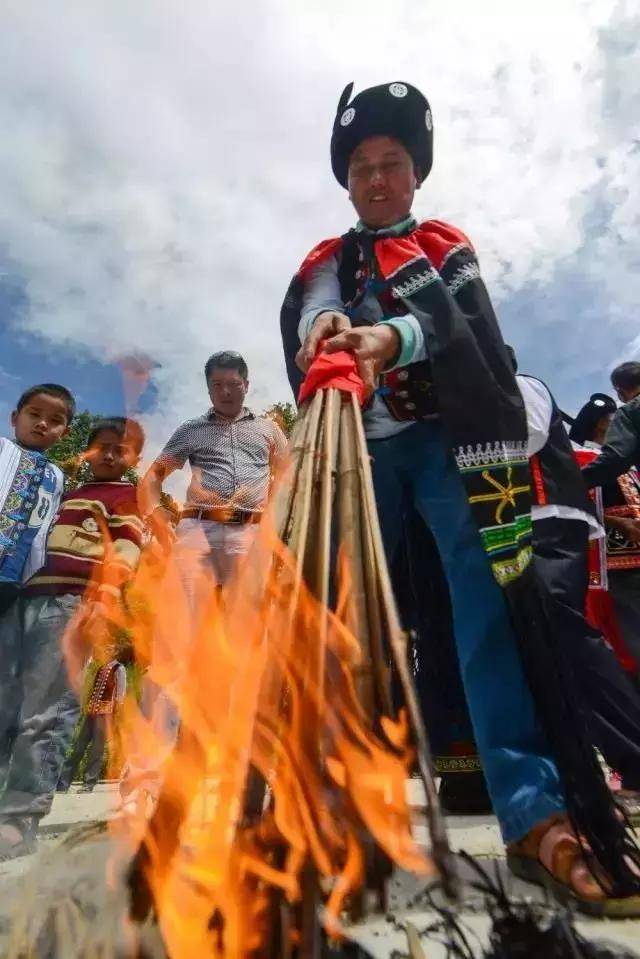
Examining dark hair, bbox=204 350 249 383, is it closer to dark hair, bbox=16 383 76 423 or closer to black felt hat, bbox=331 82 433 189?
dark hair, bbox=16 383 76 423

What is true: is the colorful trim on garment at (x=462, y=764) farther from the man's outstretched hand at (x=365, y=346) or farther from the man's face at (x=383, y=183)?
the man's face at (x=383, y=183)

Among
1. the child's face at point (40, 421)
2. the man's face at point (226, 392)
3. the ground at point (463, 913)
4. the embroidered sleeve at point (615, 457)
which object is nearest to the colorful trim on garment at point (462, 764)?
the ground at point (463, 913)

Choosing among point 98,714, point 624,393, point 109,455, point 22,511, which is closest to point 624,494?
point 624,393

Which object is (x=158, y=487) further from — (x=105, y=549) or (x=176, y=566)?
(x=105, y=549)

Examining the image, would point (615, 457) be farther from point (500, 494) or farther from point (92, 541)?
point (92, 541)

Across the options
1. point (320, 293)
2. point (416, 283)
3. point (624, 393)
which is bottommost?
point (416, 283)

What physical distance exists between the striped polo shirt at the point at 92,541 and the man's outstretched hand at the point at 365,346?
180 cm

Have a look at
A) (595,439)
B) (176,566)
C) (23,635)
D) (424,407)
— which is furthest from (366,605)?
(595,439)

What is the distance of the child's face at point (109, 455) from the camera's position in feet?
11.1

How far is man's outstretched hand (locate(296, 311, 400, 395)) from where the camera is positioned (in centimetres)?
150

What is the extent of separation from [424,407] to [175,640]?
1027 mm

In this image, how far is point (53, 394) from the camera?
326 centimetres

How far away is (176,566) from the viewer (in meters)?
3.58

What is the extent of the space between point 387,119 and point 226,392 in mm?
2411
